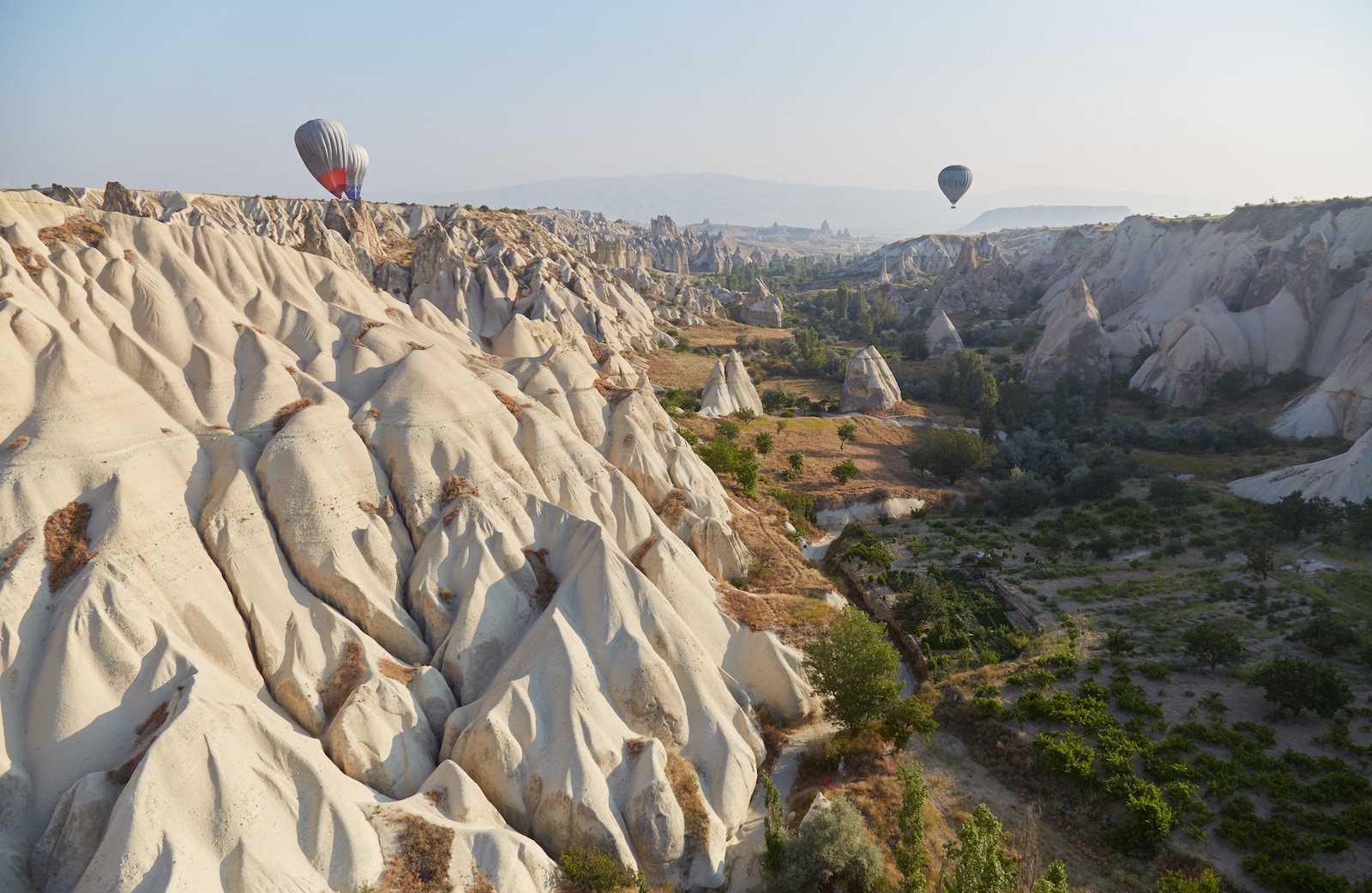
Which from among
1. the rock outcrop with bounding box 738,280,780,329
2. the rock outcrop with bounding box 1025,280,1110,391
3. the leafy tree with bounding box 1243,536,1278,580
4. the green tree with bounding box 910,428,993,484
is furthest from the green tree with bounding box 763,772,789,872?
the rock outcrop with bounding box 738,280,780,329

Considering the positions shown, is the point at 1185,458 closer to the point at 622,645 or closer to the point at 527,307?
the point at 622,645

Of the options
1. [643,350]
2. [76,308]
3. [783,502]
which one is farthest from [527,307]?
[76,308]

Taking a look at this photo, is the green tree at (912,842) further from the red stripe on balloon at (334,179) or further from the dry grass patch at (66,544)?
the red stripe on balloon at (334,179)

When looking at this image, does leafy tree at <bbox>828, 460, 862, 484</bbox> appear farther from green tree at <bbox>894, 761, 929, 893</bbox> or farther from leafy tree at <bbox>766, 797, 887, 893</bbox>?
leafy tree at <bbox>766, 797, 887, 893</bbox>

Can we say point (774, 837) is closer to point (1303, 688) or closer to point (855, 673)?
point (855, 673)

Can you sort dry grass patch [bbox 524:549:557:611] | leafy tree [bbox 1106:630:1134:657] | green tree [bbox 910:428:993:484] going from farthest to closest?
green tree [bbox 910:428:993:484] → leafy tree [bbox 1106:630:1134:657] → dry grass patch [bbox 524:549:557:611]

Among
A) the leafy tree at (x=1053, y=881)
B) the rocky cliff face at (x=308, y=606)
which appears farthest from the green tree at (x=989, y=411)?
the leafy tree at (x=1053, y=881)
